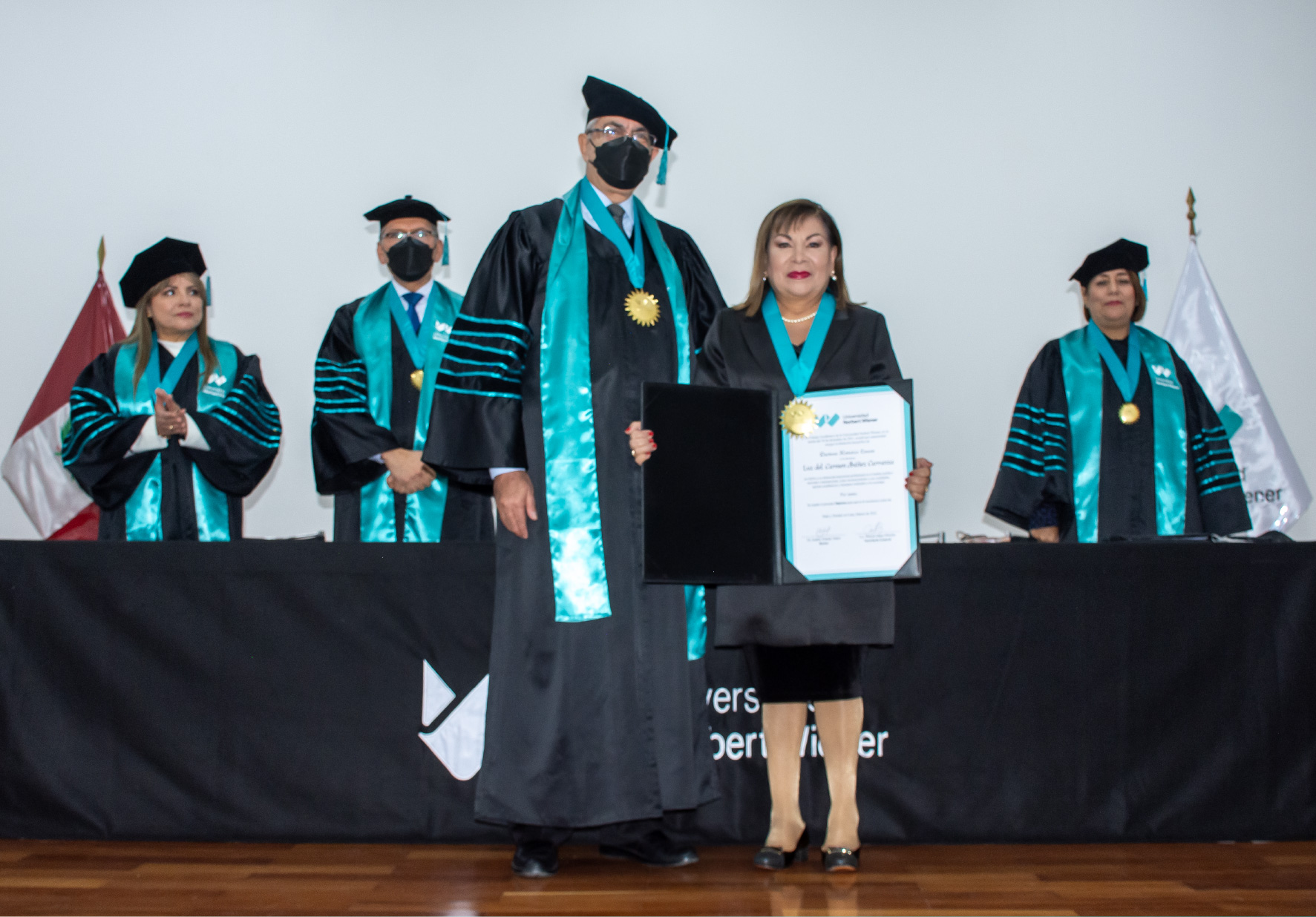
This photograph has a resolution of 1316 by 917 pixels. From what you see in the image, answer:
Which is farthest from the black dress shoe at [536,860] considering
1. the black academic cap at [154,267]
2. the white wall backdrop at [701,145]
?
the white wall backdrop at [701,145]

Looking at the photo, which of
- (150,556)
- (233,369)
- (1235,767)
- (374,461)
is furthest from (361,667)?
(1235,767)

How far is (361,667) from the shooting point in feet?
9.36

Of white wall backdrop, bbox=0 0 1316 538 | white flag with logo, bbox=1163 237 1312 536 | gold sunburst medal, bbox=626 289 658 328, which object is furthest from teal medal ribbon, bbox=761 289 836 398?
white flag with logo, bbox=1163 237 1312 536

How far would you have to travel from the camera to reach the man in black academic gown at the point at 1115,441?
3.74 metres

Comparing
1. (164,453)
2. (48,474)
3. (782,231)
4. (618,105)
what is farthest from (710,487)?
(48,474)

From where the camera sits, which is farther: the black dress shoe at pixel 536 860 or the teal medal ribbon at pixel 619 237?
the teal medal ribbon at pixel 619 237

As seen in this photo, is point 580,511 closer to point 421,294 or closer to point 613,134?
point 613,134

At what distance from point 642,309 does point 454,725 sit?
3.97 ft

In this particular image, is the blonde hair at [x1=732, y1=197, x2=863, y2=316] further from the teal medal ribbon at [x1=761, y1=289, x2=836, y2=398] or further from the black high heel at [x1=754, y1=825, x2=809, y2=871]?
the black high heel at [x1=754, y1=825, x2=809, y2=871]

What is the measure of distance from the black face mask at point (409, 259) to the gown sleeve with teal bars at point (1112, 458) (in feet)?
7.24

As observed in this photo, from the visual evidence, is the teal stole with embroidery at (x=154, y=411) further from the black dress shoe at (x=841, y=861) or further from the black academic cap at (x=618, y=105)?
the black dress shoe at (x=841, y=861)

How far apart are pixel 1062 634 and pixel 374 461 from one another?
2.27 m

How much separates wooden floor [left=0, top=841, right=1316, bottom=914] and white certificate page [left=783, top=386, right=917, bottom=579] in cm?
73

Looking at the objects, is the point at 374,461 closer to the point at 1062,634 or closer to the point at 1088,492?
the point at 1062,634
